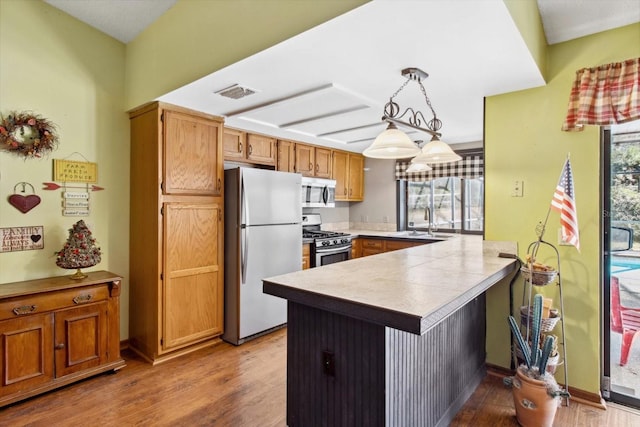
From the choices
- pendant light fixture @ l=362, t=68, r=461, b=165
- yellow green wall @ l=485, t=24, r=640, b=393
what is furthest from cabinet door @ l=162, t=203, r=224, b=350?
yellow green wall @ l=485, t=24, r=640, b=393

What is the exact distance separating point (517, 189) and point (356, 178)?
124 inches

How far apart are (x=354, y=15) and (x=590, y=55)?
1765 millimetres

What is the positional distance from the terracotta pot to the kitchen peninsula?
1.18ft

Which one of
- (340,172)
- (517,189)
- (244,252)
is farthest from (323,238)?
(517,189)

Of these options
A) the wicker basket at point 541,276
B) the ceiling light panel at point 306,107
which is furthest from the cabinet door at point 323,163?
the wicker basket at point 541,276

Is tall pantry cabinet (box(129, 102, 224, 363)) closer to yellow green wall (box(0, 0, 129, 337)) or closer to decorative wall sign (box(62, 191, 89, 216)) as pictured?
yellow green wall (box(0, 0, 129, 337))

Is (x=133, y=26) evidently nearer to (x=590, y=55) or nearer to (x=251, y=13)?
(x=251, y=13)

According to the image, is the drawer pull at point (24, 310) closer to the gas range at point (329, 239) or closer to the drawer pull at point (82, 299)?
the drawer pull at point (82, 299)

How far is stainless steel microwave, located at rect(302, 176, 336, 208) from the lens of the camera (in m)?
4.54

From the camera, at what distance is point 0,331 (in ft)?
7.38

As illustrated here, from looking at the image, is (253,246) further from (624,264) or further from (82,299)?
(624,264)

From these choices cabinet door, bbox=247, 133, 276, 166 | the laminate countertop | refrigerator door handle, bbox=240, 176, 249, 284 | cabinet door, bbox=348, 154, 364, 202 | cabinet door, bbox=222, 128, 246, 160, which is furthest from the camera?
cabinet door, bbox=348, 154, 364, 202

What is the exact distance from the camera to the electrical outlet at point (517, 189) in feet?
8.37

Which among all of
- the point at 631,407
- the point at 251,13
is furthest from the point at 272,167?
the point at 631,407
